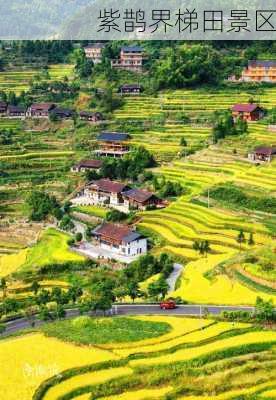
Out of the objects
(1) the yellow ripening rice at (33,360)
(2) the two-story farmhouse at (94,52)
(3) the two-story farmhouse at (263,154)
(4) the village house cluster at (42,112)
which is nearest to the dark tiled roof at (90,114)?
(4) the village house cluster at (42,112)

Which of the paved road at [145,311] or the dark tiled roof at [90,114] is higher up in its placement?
the dark tiled roof at [90,114]

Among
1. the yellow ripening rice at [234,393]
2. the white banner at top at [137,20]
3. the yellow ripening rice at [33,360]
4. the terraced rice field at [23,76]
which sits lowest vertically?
the yellow ripening rice at [234,393]

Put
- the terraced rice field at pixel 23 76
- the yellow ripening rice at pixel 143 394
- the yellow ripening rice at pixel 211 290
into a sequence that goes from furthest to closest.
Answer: the terraced rice field at pixel 23 76 < the yellow ripening rice at pixel 211 290 < the yellow ripening rice at pixel 143 394

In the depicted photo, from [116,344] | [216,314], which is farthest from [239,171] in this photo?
[116,344]

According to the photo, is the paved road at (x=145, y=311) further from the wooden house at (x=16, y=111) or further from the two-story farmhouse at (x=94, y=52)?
the two-story farmhouse at (x=94, y=52)

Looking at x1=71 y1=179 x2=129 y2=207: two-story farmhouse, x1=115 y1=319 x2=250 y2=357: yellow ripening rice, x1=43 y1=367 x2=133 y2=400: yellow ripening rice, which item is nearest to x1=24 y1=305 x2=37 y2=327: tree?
x1=115 y1=319 x2=250 y2=357: yellow ripening rice

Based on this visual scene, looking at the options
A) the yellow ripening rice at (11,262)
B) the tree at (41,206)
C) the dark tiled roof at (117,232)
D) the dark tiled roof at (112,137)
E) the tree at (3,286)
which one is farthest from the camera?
the dark tiled roof at (112,137)

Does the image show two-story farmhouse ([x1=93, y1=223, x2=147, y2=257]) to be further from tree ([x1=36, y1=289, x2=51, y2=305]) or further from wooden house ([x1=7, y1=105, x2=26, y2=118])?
wooden house ([x1=7, y1=105, x2=26, y2=118])

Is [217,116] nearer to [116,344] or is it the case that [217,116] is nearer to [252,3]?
[252,3]
